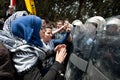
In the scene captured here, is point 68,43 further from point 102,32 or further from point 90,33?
point 102,32

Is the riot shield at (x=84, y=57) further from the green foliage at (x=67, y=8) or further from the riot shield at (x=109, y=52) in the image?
the green foliage at (x=67, y=8)

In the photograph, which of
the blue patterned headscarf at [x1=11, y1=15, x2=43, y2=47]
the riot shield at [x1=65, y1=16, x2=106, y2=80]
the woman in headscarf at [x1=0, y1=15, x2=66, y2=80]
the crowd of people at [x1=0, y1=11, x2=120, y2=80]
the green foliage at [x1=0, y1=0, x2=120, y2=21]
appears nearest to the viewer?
the crowd of people at [x1=0, y1=11, x2=120, y2=80]

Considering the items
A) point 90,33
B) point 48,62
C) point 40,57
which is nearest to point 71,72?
point 48,62

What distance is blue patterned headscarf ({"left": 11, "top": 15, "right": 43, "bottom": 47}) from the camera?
3.27 meters

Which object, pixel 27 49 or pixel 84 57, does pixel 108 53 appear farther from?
pixel 84 57

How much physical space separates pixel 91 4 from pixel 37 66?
872 inches

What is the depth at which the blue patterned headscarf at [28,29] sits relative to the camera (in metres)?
3.27

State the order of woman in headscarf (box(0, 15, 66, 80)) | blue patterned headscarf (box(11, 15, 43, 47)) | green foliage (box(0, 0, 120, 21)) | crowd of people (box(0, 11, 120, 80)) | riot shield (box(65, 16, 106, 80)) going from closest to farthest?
crowd of people (box(0, 11, 120, 80)), woman in headscarf (box(0, 15, 66, 80)), blue patterned headscarf (box(11, 15, 43, 47)), riot shield (box(65, 16, 106, 80)), green foliage (box(0, 0, 120, 21))

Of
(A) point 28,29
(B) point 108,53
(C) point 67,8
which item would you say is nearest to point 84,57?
(A) point 28,29

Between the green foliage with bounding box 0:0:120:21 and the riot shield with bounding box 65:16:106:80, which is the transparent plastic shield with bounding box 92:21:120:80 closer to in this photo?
the riot shield with bounding box 65:16:106:80

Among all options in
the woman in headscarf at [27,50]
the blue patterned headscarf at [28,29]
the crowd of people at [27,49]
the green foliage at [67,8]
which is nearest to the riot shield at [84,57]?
the crowd of people at [27,49]

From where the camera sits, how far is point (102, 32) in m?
3.24

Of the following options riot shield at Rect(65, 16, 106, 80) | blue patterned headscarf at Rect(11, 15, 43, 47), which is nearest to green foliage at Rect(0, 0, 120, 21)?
riot shield at Rect(65, 16, 106, 80)

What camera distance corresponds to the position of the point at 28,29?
3.28 m
